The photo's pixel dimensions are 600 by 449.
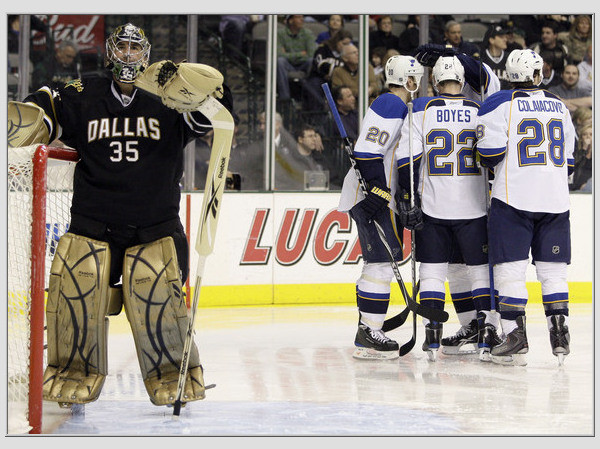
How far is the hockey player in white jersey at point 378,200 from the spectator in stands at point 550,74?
3201mm

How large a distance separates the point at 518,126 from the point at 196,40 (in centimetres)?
336

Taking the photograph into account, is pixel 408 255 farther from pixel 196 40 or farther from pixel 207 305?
pixel 196 40

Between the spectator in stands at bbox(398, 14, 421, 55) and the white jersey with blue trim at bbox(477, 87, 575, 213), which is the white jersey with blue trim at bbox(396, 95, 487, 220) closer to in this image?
the white jersey with blue trim at bbox(477, 87, 575, 213)

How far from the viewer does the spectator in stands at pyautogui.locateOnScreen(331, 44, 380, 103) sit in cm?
770

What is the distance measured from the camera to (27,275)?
328cm

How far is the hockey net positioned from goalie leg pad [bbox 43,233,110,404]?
0.12 metres

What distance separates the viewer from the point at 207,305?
713 centimetres

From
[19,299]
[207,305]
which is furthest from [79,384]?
[207,305]

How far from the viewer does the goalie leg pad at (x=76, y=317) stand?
11.4 ft

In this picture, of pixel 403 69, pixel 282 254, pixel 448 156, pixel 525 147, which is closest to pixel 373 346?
pixel 448 156

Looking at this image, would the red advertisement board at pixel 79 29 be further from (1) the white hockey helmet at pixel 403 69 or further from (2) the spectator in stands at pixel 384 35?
(1) the white hockey helmet at pixel 403 69

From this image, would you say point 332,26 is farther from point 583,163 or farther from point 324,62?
point 583,163

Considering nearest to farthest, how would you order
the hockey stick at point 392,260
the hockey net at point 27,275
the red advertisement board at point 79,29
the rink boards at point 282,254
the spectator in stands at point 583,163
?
the hockey net at point 27,275
the hockey stick at point 392,260
the rink boards at point 282,254
the red advertisement board at point 79,29
the spectator in stands at point 583,163

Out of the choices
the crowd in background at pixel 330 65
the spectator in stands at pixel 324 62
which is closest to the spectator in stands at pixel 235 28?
the crowd in background at pixel 330 65
